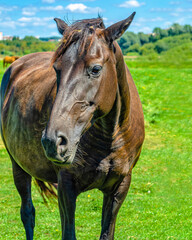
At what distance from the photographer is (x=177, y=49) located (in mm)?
24453

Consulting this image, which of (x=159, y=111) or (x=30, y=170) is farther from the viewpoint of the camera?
(x=159, y=111)

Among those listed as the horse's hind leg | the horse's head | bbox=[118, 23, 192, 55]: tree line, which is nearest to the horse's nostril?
the horse's head

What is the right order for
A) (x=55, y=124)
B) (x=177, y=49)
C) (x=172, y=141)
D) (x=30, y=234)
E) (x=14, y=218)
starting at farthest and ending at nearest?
(x=177, y=49), (x=172, y=141), (x=14, y=218), (x=30, y=234), (x=55, y=124)

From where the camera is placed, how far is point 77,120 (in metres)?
2.05

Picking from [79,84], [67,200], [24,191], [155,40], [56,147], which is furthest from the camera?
[155,40]

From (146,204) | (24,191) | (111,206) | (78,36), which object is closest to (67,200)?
(111,206)

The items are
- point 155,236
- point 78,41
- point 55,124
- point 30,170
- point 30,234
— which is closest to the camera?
point 55,124

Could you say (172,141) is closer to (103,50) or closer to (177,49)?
(103,50)

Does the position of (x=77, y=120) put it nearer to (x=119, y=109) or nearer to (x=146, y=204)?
(x=119, y=109)

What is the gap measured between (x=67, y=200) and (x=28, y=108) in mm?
1095

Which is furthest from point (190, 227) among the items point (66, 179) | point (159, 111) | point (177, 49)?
point (177, 49)

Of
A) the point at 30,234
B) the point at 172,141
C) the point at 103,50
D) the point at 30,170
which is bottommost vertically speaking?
the point at 172,141

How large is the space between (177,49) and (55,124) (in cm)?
2379

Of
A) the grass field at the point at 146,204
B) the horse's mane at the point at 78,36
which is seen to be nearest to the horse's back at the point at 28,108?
the horse's mane at the point at 78,36
